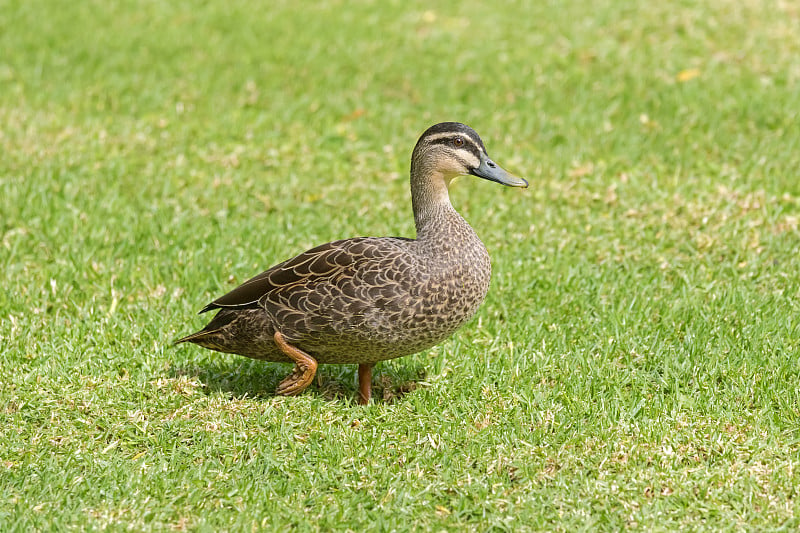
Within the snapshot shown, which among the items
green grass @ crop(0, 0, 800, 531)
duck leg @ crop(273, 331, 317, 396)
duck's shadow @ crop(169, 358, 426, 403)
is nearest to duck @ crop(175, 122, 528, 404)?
duck leg @ crop(273, 331, 317, 396)

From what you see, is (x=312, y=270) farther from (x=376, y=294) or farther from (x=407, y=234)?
(x=407, y=234)

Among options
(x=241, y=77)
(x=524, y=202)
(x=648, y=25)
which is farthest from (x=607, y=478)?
(x=648, y=25)

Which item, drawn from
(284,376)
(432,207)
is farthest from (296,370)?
(432,207)

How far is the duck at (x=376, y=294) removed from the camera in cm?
461

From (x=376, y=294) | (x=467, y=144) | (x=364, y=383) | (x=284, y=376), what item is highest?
(x=467, y=144)

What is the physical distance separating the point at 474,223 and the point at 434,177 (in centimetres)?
233

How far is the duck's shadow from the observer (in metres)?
5.14

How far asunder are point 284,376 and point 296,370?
1.58 ft

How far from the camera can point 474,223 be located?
7254mm

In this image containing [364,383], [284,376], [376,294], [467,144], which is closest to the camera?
[376,294]

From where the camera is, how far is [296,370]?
4.91 metres

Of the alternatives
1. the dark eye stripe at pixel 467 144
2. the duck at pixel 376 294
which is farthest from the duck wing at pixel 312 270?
the dark eye stripe at pixel 467 144

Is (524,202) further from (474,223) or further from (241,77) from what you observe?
(241,77)

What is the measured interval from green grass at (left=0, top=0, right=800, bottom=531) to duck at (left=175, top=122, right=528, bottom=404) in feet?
0.95
